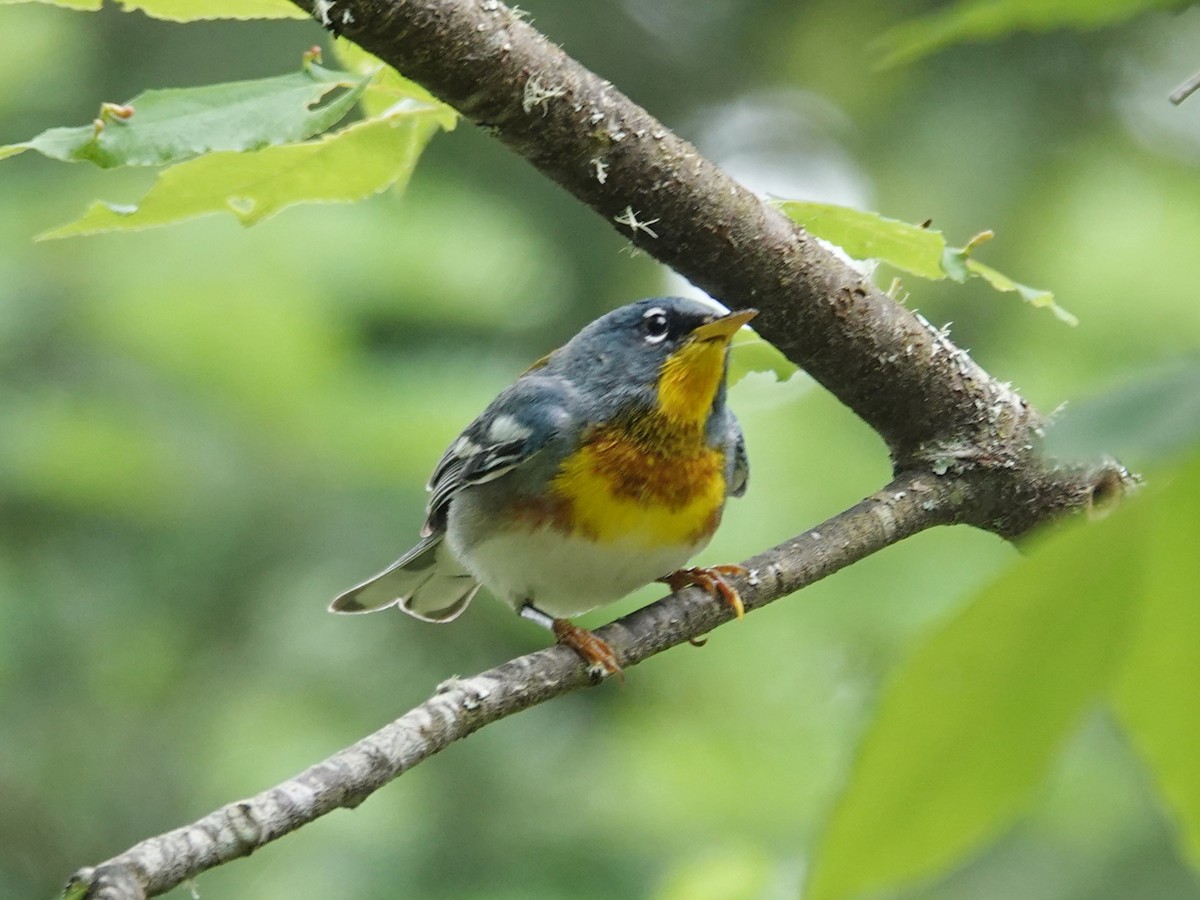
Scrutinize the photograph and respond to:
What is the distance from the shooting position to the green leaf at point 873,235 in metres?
1.86

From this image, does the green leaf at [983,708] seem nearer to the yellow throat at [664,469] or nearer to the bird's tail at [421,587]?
the yellow throat at [664,469]

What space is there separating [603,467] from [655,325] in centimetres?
43

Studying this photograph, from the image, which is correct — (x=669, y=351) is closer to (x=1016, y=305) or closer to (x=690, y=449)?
(x=690, y=449)

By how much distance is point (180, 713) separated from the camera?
15.9ft

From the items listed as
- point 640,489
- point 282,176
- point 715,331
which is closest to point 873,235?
point 282,176

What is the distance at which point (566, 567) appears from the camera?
285 centimetres

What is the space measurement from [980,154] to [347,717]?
4.00m

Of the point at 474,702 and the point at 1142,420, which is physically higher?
the point at 1142,420

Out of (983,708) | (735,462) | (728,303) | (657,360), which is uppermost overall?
(983,708)

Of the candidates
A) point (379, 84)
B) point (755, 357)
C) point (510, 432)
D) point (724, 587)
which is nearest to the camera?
point (379, 84)

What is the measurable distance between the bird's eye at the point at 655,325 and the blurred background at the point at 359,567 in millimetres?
1245

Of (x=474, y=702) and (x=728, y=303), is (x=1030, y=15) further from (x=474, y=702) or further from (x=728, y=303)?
(x=728, y=303)

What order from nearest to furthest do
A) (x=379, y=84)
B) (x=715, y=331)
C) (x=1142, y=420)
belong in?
(x=1142, y=420) → (x=379, y=84) → (x=715, y=331)

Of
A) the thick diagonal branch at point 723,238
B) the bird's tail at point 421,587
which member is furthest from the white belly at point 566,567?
the thick diagonal branch at point 723,238
